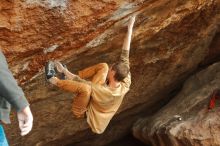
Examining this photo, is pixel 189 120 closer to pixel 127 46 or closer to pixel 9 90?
pixel 127 46

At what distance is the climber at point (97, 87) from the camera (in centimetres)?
531

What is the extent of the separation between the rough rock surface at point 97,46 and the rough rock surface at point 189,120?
1.24 feet

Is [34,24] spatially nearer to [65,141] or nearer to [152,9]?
[152,9]

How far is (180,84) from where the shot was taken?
30.7ft

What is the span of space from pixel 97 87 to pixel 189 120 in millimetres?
2608

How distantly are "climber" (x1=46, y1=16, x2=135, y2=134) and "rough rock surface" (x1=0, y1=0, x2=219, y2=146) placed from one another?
0.35 metres

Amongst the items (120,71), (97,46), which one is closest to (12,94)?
(120,71)

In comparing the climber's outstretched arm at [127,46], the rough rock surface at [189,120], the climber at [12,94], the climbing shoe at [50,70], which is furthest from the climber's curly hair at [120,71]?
the climber at [12,94]

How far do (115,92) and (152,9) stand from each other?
4.00 feet

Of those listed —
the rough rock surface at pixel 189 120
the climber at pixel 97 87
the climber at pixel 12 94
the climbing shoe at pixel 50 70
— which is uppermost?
the climber at pixel 12 94

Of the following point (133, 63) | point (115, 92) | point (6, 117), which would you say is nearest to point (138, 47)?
point (133, 63)

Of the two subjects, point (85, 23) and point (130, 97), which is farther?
point (130, 97)

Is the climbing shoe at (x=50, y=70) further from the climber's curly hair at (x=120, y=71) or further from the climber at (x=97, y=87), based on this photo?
the climber's curly hair at (x=120, y=71)

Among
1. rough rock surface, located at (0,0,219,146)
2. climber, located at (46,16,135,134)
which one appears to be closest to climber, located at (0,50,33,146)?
rough rock surface, located at (0,0,219,146)
